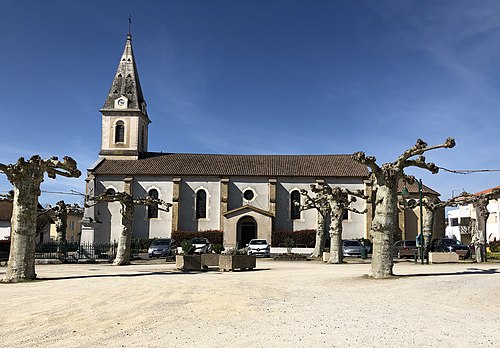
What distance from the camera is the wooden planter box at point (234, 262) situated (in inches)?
798

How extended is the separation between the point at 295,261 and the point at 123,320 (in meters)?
20.1

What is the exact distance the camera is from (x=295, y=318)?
884 centimetres

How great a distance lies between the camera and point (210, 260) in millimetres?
21422

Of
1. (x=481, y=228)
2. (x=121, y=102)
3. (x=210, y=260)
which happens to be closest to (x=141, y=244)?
(x=121, y=102)

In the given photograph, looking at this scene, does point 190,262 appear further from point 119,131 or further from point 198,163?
point 119,131

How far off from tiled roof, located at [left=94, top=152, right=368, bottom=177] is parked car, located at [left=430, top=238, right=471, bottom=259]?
16.4m

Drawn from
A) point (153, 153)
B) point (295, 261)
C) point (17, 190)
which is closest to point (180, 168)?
point (153, 153)

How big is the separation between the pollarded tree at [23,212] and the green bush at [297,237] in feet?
97.2

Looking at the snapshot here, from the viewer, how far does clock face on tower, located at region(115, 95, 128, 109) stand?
1998 inches

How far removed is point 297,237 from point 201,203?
33.1 feet

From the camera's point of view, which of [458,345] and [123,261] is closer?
[458,345]

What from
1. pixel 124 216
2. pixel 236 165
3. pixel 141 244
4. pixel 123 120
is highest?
pixel 123 120

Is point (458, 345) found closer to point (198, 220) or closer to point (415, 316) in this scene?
point (415, 316)

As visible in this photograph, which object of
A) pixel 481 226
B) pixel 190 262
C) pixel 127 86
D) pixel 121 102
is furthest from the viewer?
pixel 127 86
